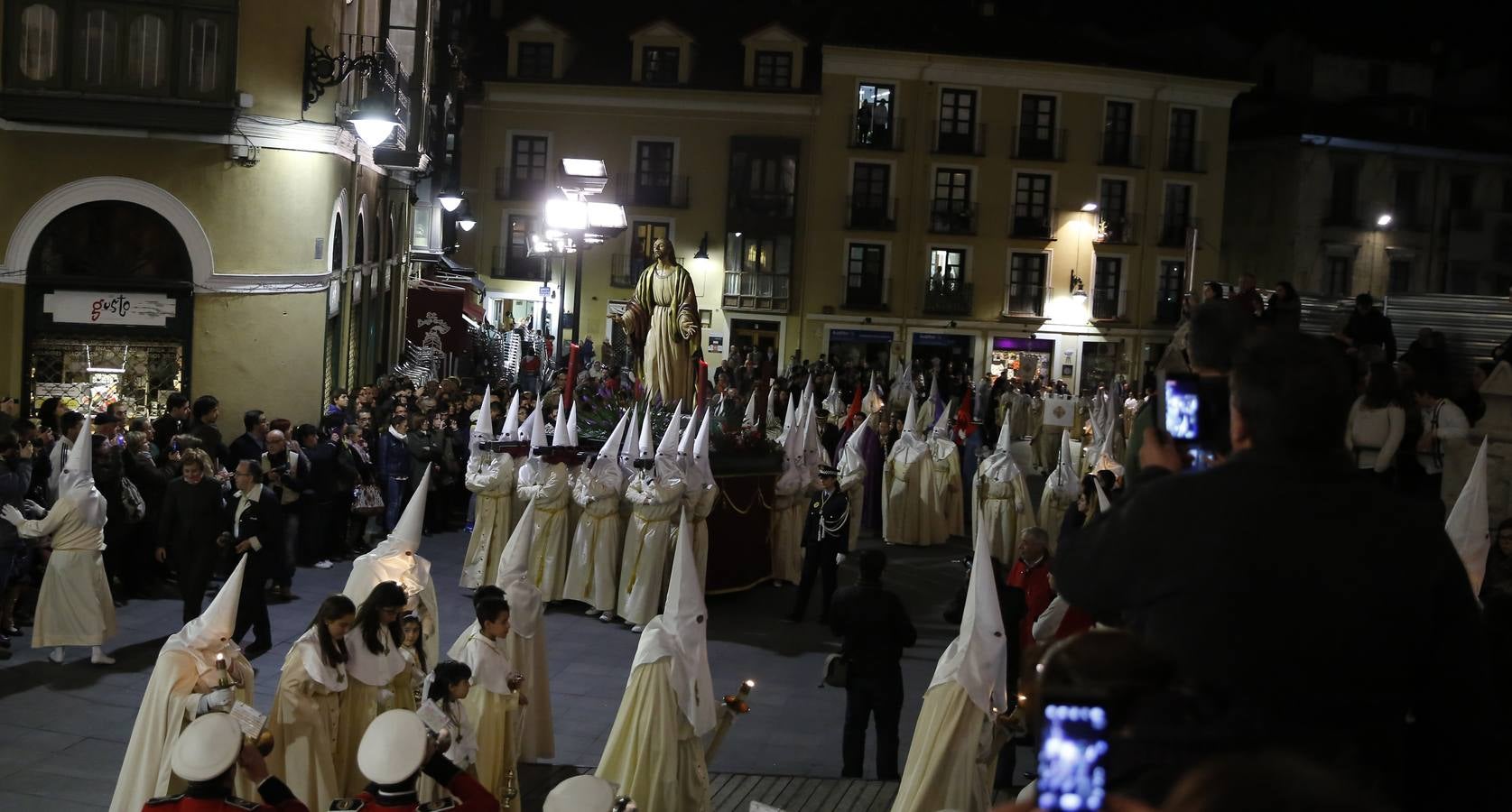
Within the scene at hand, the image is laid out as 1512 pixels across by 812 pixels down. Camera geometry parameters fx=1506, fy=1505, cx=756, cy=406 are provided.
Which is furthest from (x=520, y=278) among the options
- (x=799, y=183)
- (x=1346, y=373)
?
(x=1346, y=373)

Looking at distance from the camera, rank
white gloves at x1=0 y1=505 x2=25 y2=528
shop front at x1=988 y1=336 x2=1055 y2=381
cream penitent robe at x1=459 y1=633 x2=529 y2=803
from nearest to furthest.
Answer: cream penitent robe at x1=459 y1=633 x2=529 y2=803 → white gloves at x1=0 y1=505 x2=25 y2=528 → shop front at x1=988 y1=336 x2=1055 y2=381

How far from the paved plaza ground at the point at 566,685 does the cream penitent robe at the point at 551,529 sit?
1.21 ft

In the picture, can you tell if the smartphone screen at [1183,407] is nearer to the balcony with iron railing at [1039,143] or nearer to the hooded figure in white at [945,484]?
the hooded figure in white at [945,484]

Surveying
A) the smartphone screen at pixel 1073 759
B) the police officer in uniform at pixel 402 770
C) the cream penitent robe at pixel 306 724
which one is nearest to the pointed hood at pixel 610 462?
the cream penitent robe at pixel 306 724

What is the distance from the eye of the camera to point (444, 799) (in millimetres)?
6520

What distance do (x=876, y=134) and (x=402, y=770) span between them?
38498mm

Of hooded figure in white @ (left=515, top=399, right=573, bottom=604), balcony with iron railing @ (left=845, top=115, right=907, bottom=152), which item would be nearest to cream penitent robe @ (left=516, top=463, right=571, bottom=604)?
hooded figure in white @ (left=515, top=399, right=573, bottom=604)

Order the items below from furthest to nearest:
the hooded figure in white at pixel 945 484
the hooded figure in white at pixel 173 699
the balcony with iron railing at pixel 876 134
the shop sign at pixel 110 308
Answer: the balcony with iron railing at pixel 876 134, the hooded figure in white at pixel 945 484, the shop sign at pixel 110 308, the hooded figure in white at pixel 173 699

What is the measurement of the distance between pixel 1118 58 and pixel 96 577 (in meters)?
38.4

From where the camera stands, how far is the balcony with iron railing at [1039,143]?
143ft

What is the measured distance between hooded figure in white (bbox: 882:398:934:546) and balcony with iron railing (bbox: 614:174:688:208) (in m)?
24.3

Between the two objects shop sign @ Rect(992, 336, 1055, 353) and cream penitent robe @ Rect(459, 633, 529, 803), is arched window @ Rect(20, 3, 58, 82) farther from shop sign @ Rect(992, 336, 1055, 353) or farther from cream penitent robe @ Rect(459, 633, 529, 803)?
shop sign @ Rect(992, 336, 1055, 353)

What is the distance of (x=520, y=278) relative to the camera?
43938mm

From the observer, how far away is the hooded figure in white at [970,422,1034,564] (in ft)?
60.3
